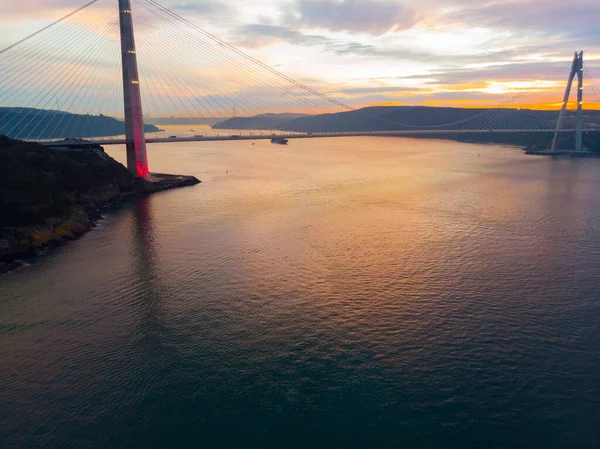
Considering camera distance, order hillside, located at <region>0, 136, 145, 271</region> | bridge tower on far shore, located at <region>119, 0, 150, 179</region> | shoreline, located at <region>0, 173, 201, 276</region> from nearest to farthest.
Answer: shoreline, located at <region>0, 173, 201, 276</region> → hillside, located at <region>0, 136, 145, 271</region> → bridge tower on far shore, located at <region>119, 0, 150, 179</region>

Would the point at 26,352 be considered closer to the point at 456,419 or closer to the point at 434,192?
the point at 456,419

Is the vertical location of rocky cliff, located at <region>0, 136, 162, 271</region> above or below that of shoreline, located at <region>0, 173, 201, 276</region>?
above

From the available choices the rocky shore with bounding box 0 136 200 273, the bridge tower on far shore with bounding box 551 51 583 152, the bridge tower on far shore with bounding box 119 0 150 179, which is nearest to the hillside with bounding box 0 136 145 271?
the rocky shore with bounding box 0 136 200 273

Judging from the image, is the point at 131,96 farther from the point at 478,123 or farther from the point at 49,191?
the point at 478,123

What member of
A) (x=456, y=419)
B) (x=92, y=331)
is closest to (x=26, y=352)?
(x=92, y=331)

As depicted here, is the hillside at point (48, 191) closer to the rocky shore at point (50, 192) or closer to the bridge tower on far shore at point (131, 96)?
the rocky shore at point (50, 192)

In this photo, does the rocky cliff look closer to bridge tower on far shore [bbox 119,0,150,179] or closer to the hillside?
the hillside
